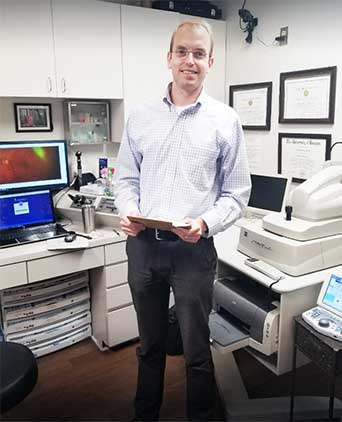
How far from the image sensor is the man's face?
1.33 meters

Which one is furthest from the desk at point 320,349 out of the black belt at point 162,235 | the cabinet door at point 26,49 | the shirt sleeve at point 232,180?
the cabinet door at point 26,49

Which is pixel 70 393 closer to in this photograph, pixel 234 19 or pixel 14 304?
pixel 14 304

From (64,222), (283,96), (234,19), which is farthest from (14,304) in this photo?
(234,19)

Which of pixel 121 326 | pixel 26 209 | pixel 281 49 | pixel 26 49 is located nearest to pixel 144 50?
pixel 26 49

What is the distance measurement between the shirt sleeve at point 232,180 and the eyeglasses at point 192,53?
10.2 inches

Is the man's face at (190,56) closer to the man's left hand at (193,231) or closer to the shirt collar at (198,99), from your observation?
the shirt collar at (198,99)

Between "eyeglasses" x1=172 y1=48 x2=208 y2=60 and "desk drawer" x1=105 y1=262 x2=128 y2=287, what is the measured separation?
1.37 metres

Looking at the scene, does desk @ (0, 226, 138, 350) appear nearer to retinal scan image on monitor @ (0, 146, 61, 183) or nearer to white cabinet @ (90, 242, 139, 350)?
white cabinet @ (90, 242, 139, 350)

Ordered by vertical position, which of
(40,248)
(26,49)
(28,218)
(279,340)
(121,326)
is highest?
(26,49)

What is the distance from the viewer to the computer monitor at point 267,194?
2.41 meters

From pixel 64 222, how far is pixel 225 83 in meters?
1.63

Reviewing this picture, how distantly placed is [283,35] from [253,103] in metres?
0.49

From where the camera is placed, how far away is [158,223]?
1245 mm

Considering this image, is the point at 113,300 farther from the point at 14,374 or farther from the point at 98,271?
the point at 14,374
